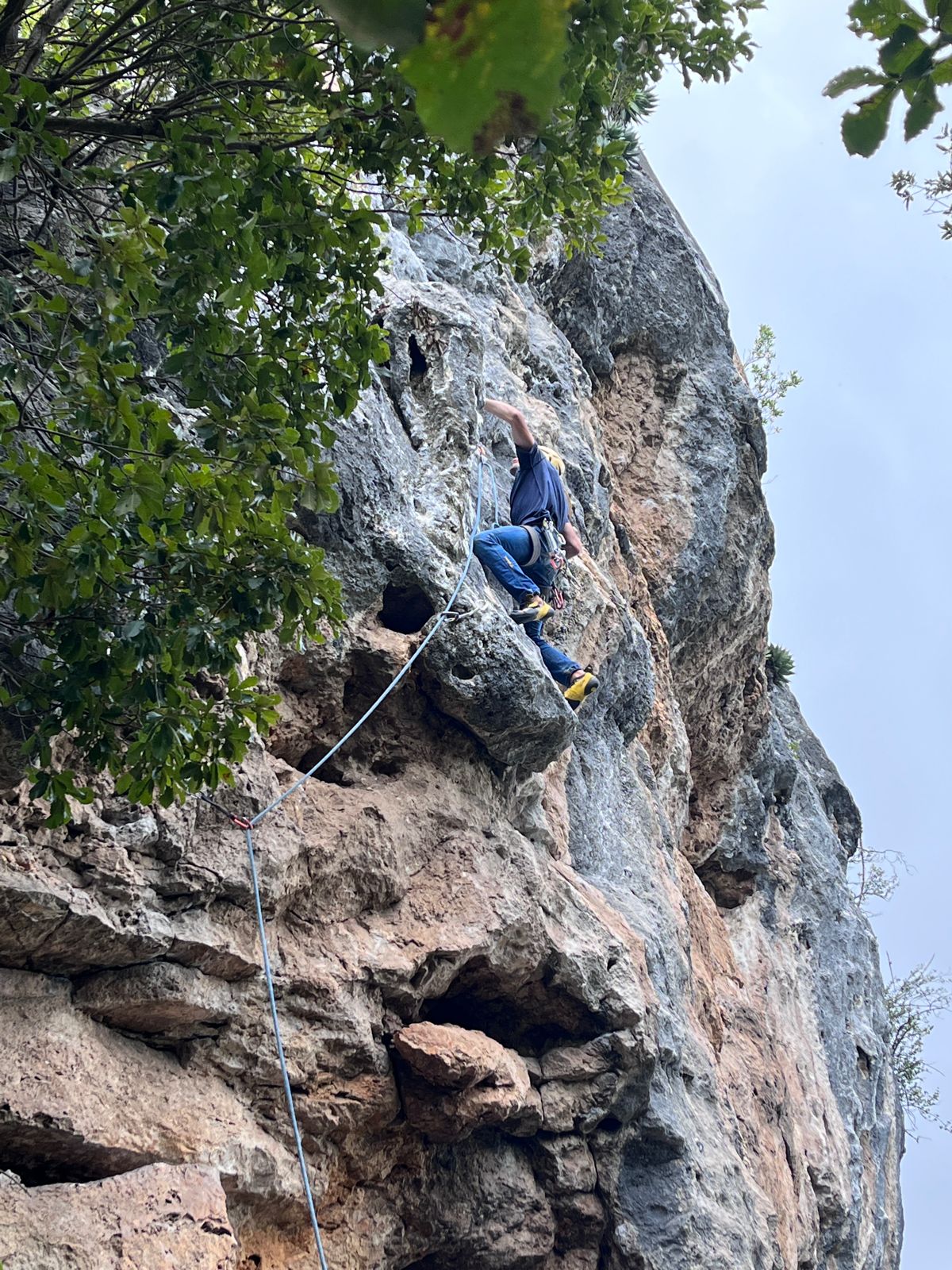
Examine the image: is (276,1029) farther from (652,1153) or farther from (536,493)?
(536,493)

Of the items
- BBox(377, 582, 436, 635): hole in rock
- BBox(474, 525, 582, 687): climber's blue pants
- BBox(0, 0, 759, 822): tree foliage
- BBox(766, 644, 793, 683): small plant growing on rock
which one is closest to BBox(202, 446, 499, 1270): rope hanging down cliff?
BBox(377, 582, 436, 635): hole in rock

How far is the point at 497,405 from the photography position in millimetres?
7891

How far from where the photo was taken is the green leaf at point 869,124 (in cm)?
183

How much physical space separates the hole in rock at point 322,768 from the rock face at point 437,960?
0.7 inches

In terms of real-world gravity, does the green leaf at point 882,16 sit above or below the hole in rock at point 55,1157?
above

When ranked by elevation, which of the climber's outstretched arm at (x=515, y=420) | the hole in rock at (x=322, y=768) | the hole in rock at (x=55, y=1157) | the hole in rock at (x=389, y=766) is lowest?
the hole in rock at (x=55, y=1157)

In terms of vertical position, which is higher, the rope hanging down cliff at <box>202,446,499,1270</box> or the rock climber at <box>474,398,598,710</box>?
the rock climber at <box>474,398,598,710</box>

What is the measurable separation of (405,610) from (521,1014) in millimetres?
2398

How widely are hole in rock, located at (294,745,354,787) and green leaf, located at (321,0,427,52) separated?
5490 mm

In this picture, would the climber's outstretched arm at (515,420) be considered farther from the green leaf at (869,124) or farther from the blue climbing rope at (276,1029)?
the green leaf at (869,124)

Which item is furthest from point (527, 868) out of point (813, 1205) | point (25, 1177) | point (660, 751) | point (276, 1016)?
point (813, 1205)

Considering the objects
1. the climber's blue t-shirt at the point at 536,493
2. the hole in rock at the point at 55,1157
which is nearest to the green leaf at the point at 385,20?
the hole in rock at the point at 55,1157

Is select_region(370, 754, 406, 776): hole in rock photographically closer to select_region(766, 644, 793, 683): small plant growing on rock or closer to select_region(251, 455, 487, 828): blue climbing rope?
select_region(251, 455, 487, 828): blue climbing rope

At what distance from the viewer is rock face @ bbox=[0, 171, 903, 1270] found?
15.8ft
